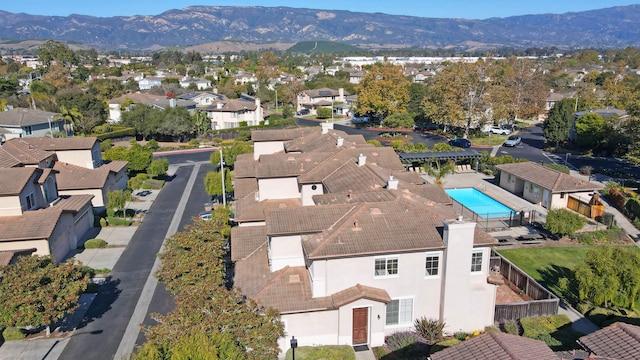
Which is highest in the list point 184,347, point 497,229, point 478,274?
point 184,347

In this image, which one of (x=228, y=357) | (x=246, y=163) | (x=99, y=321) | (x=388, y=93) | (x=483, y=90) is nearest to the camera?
(x=228, y=357)

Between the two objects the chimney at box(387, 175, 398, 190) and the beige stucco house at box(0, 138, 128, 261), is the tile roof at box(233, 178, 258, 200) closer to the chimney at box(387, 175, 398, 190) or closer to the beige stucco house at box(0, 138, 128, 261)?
the beige stucco house at box(0, 138, 128, 261)

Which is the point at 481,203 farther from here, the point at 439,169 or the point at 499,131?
the point at 499,131

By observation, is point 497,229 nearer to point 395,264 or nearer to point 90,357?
point 395,264

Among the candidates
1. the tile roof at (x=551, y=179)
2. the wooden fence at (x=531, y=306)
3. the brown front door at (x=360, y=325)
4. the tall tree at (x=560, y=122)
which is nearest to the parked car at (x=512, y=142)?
the tall tree at (x=560, y=122)

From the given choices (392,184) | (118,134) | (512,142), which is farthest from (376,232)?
(118,134)

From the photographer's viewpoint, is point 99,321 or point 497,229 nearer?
point 99,321

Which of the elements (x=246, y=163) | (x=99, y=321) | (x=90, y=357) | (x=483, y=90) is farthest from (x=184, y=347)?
(x=483, y=90)
